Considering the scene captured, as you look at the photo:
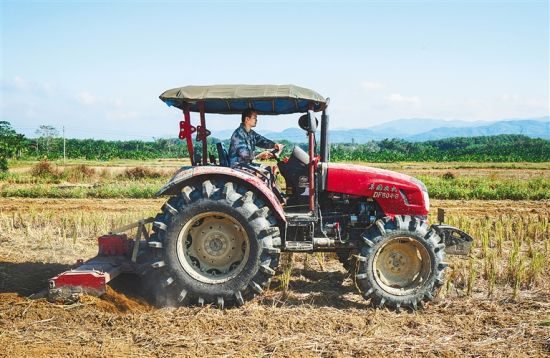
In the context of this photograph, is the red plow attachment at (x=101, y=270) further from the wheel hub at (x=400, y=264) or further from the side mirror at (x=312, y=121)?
the wheel hub at (x=400, y=264)

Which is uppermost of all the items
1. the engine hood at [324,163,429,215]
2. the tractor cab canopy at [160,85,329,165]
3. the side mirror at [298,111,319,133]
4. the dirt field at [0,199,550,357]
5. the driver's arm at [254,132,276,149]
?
the tractor cab canopy at [160,85,329,165]

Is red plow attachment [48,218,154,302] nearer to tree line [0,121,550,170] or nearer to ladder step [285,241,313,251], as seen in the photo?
ladder step [285,241,313,251]

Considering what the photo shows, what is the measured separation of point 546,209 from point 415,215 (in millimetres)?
10844

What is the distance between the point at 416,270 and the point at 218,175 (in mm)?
2574

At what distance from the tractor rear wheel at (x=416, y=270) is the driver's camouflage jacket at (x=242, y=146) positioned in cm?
166

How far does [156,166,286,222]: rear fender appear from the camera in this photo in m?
5.90

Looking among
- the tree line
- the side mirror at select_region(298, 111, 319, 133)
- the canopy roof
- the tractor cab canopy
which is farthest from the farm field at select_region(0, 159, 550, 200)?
the side mirror at select_region(298, 111, 319, 133)

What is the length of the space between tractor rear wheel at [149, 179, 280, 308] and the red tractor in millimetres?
11

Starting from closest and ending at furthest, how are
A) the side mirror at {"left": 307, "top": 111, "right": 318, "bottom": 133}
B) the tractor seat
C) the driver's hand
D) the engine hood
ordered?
1. the side mirror at {"left": 307, "top": 111, "right": 318, "bottom": 133}
2. the driver's hand
3. the engine hood
4. the tractor seat

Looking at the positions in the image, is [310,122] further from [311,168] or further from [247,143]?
[247,143]

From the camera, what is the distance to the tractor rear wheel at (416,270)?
595 cm

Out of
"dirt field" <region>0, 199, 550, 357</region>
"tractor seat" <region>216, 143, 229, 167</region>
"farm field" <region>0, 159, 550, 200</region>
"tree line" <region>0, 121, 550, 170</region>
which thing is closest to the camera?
"dirt field" <region>0, 199, 550, 357</region>

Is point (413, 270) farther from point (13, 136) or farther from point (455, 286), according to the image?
point (13, 136)

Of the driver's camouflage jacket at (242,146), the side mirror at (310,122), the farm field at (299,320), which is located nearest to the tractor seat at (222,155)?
the driver's camouflage jacket at (242,146)
